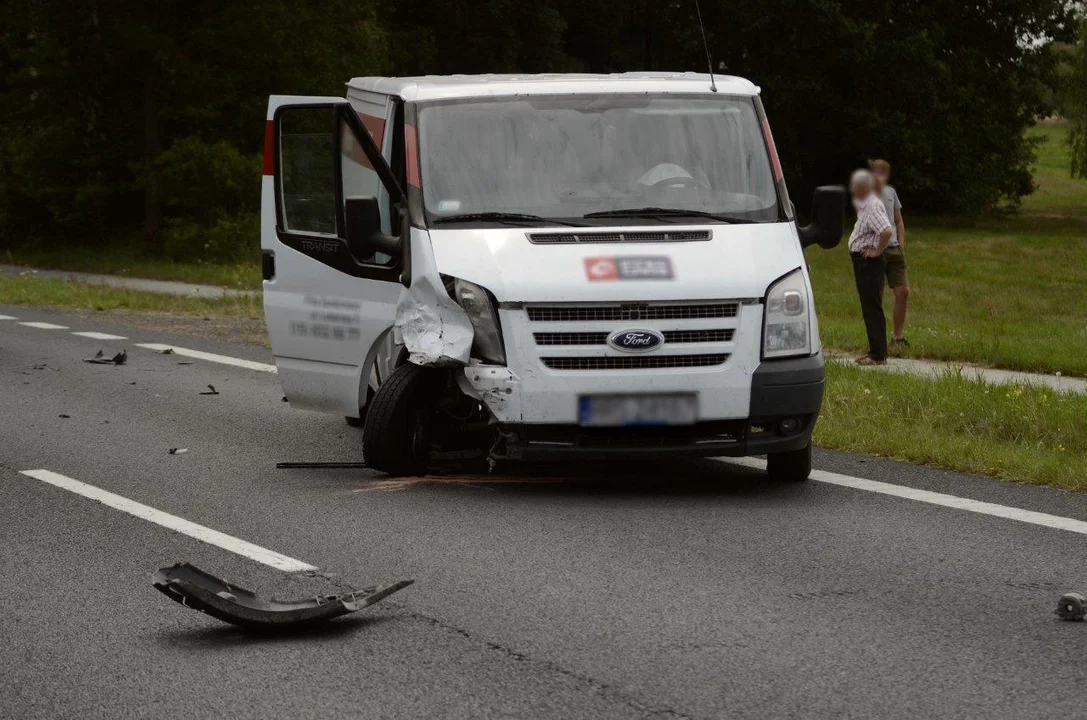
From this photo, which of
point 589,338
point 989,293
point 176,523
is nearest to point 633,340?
point 589,338

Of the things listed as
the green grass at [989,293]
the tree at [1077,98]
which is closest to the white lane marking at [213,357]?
the green grass at [989,293]

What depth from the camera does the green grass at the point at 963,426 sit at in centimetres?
920

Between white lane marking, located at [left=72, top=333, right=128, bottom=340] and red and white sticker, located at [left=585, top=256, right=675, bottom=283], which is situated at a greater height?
red and white sticker, located at [left=585, top=256, right=675, bottom=283]

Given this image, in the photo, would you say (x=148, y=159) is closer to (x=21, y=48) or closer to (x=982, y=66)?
(x=21, y=48)

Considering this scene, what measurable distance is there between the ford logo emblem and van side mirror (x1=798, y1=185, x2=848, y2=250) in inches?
49.2

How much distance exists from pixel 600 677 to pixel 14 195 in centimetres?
3518

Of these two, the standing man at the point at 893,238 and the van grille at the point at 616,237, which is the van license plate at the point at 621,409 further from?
the standing man at the point at 893,238

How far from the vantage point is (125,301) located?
22.2 m

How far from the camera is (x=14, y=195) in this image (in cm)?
3794

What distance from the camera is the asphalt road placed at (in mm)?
5023

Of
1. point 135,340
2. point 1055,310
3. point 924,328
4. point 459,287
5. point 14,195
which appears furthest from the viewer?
point 14,195

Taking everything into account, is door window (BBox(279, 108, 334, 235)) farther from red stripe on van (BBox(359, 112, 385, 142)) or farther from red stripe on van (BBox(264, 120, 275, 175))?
red stripe on van (BBox(359, 112, 385, 142))

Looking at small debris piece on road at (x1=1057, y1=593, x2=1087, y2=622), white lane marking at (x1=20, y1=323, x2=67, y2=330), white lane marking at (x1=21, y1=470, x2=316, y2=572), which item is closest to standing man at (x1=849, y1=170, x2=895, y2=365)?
white lane marking at (x1=21, y1=470, x2=316, y2=572)

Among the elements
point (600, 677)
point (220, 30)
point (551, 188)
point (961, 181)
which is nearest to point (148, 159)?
point (220, 30)
